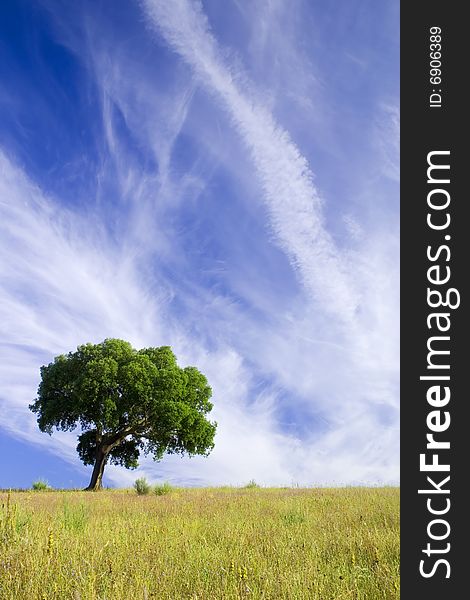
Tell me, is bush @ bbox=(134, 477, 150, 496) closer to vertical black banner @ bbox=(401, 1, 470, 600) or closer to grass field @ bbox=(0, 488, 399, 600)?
grass field @ bbox=(0, 488, 399, 600)

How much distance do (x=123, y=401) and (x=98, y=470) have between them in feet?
16.9

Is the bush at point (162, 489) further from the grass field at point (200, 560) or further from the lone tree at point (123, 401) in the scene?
the grass field at point (200, 560)

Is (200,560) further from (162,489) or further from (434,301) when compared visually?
(162,489)

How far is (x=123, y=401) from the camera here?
2980 centimetres

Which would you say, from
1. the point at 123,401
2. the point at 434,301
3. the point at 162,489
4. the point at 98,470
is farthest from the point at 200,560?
the point at 98,470

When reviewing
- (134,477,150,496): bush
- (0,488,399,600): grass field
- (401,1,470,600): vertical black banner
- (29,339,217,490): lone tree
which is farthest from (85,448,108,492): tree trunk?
(401,1,470,600): vertical black banner

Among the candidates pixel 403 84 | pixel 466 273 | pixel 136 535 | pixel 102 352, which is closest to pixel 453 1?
pixel 403 84

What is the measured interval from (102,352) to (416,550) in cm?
2875

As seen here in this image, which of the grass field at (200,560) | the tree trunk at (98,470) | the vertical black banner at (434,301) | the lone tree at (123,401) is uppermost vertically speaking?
the lone tree at (123,401)

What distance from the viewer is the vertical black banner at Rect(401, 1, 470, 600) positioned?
333cm

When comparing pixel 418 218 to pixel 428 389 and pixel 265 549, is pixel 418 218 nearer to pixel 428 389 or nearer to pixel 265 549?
pixel 428 389

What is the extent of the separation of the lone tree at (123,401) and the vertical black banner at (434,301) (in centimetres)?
2619

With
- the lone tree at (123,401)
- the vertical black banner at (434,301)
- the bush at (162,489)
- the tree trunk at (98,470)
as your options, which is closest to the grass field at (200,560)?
the vertical black banner at (434,301)

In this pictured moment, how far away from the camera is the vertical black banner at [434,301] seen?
3.33 m
